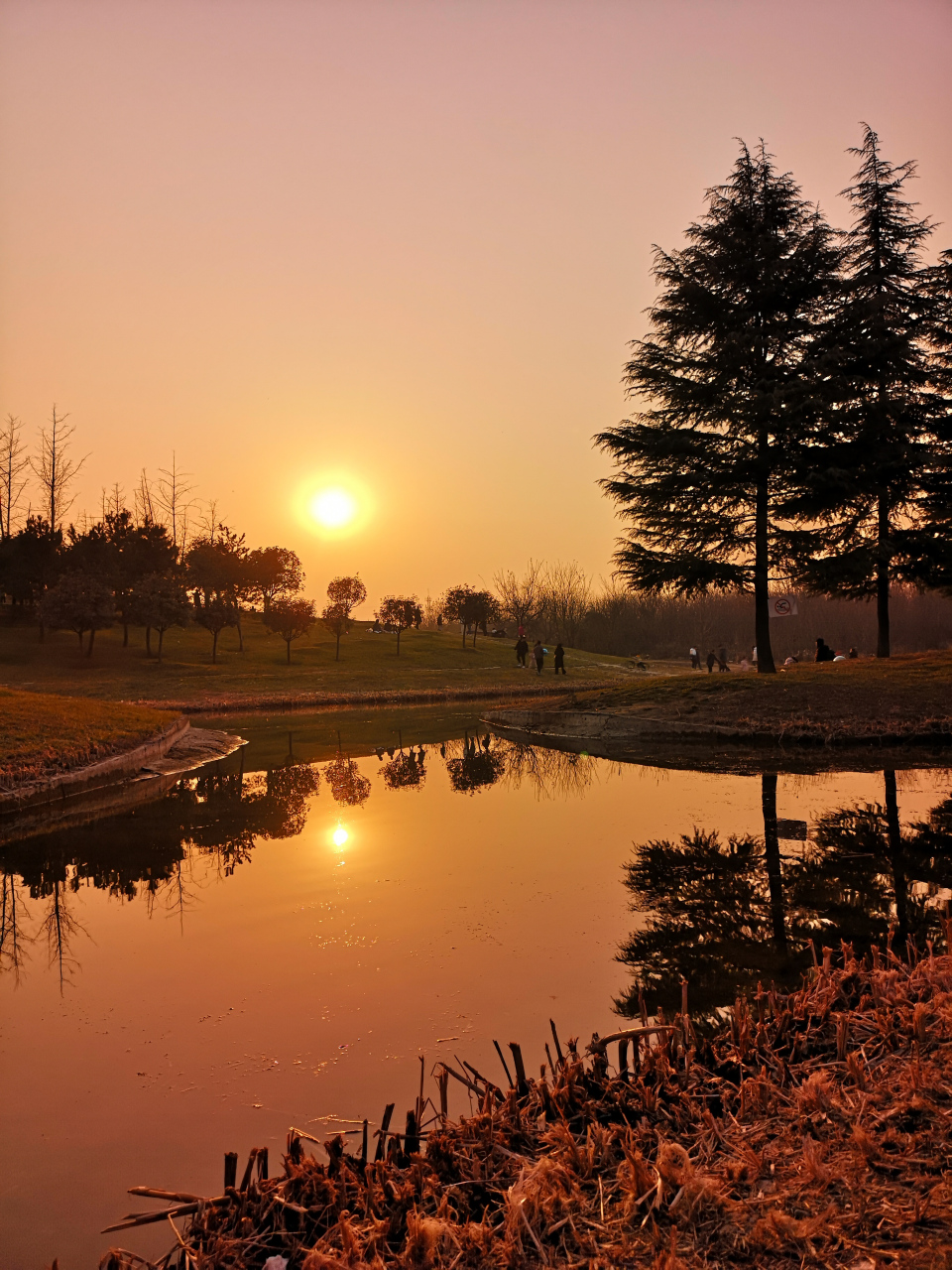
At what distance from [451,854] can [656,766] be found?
262 inches

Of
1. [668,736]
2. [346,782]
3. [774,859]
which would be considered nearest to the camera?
[774,859]

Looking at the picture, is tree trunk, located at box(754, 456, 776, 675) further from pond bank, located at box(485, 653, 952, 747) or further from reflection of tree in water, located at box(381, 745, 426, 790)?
reflection of tree in water, located at box(381, 745, 426, 790)

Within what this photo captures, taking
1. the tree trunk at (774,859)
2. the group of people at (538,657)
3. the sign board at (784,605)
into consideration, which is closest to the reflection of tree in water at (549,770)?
the tree trunk at (774,859)

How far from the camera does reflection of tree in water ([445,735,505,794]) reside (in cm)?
1427

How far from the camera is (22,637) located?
53.8 metres

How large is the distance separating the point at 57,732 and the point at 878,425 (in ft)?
68.1

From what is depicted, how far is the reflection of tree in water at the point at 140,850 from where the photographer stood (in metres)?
7.46

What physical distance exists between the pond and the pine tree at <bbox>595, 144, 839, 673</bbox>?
37.0 feet

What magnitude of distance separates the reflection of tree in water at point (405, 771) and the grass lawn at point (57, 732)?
16.5ft

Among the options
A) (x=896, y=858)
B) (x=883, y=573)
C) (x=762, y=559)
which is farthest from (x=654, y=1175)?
(x=883, y=573)

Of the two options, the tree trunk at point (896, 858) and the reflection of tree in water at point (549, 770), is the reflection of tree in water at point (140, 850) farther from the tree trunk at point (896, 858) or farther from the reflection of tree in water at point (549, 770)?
the tree trunk at point (896, 858)

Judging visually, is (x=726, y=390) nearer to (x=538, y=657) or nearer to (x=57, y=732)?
(x=57, y=732)

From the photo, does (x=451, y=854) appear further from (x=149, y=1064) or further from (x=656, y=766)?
(x=656, y=766)

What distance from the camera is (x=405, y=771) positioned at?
A: 52.7ft
